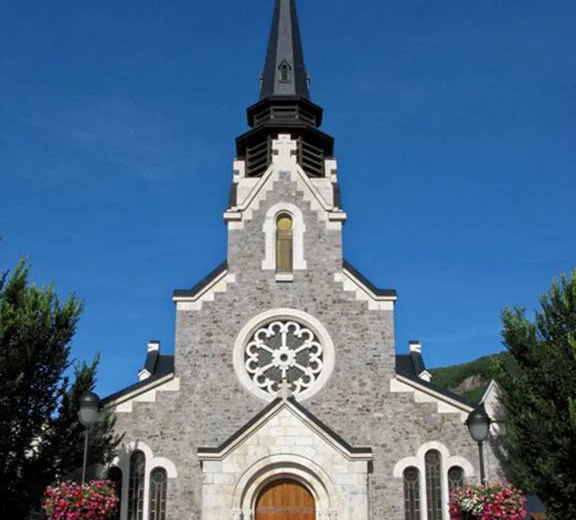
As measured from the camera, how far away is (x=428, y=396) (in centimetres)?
2277

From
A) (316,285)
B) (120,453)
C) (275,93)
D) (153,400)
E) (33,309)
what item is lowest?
(120,453)

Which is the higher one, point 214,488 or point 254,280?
point 254,280

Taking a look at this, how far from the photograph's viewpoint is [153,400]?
22578mm

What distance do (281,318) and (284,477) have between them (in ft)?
16.0

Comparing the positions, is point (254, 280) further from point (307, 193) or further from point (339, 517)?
point (339, 517)

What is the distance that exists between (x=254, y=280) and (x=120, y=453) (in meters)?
6.54

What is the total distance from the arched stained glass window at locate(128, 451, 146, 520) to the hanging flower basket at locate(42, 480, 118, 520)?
4.32 m

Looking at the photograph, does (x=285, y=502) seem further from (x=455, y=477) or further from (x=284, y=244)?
(x=284, y=244)

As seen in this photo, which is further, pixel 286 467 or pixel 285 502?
pixel 285 502

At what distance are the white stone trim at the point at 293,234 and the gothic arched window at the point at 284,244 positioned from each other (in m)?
0.17

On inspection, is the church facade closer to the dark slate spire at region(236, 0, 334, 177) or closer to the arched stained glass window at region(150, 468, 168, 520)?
the arched stained glass window at region(150, 468, 168, 520)

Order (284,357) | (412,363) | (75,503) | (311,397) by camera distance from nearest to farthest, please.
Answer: (75,503) < (311,397) < (284,357) < (412,363)

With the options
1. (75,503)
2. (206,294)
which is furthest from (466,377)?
(75,503)

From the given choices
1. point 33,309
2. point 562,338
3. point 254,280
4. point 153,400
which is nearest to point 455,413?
point 562,338
